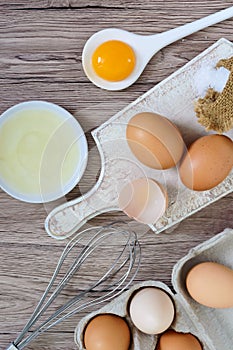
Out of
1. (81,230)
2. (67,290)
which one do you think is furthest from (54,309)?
(81,230)

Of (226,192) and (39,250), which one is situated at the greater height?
(226,192)

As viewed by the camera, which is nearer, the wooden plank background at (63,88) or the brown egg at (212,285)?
the brown egg at (212,285)

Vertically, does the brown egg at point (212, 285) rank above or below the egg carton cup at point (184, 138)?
below

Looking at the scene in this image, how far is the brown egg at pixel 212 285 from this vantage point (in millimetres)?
990

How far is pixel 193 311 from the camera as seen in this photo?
3.40 feet

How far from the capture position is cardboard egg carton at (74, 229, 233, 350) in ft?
3.40

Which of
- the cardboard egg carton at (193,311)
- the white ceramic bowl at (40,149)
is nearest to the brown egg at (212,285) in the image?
the cardboard egg carton at (193,311)

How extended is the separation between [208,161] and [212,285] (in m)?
0.19

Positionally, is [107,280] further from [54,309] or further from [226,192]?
[226,192]

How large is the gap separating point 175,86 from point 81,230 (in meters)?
0.29

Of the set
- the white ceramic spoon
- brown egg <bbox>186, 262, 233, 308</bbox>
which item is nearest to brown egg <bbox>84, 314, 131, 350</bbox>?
brown egg <bbox>186, 262, 233, 308</bbox>

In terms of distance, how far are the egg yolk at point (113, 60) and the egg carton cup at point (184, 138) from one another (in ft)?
0.18

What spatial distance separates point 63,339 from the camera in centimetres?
110

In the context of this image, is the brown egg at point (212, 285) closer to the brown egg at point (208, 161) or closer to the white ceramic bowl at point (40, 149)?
the brown egg at point (208, 161)
